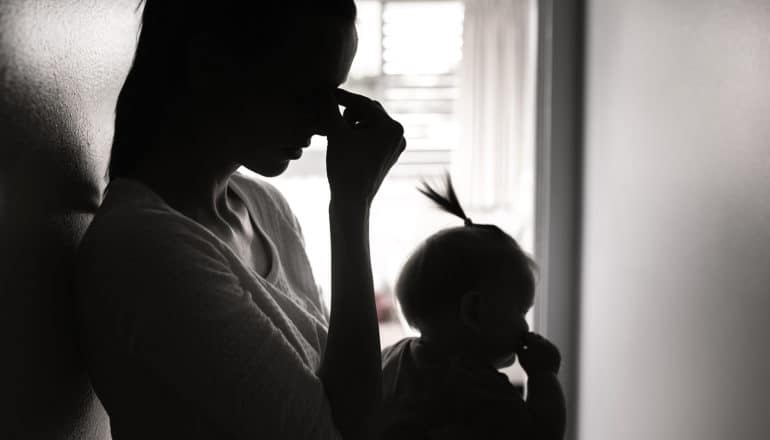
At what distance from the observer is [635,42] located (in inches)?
70.1

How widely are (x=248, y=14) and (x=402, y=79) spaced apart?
11.0ft

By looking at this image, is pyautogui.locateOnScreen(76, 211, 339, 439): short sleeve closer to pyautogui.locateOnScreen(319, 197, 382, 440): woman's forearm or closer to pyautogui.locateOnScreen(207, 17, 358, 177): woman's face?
pyautogui.locateOnScreen(319, 197, 382, 440): woman's forearm

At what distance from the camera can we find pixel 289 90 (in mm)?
818

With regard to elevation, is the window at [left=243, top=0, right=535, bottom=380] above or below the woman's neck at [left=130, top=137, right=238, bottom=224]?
below

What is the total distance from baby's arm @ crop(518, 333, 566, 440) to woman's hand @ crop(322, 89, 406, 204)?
1.61 feet

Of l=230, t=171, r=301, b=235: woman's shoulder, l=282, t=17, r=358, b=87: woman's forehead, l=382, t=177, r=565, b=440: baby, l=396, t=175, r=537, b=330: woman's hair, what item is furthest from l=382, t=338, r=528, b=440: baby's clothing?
l=282, t=17, r=358, b=87: woman's forehead

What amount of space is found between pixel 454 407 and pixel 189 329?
23.4 inches

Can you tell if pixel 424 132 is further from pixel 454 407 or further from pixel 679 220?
pixel 454 407

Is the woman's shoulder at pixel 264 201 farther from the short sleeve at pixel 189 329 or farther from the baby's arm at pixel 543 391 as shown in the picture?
the baby's arm at pixel 543 391

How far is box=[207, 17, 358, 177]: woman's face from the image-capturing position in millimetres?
809

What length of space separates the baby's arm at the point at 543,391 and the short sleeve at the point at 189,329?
0.56 m

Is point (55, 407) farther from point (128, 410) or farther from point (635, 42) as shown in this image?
point (635, 42)

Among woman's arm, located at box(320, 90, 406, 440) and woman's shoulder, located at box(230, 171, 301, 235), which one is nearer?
woman's arm, located at box(320, 90, 406, 440)

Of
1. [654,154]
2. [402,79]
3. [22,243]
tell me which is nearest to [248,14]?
[22,243]
